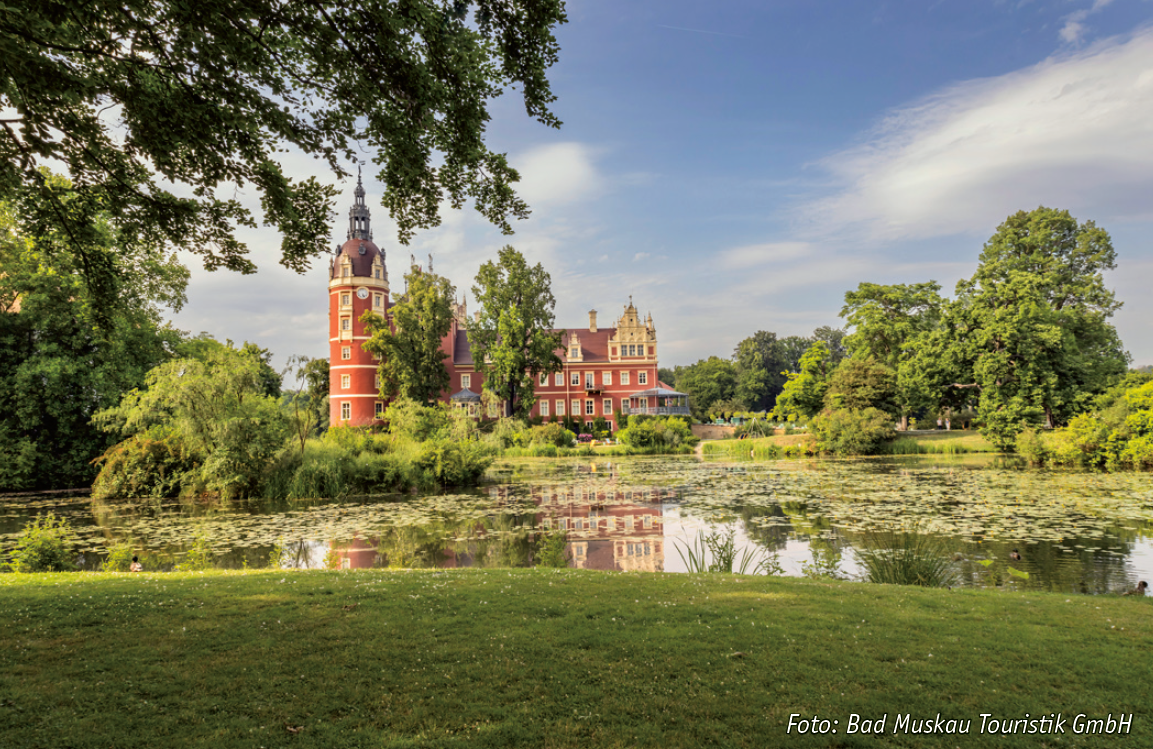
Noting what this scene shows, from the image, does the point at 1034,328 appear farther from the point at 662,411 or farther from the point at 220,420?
the point at 220,420

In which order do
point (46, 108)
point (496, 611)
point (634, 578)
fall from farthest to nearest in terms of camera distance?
1. point (634, 578)
2. point (46, 108)
3. point (496, 611)

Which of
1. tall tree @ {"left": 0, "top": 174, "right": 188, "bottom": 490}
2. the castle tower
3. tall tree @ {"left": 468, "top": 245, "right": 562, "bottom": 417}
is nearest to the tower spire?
the castle tower

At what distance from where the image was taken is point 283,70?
5422mm

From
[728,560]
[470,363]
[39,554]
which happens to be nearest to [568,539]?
[728,560]

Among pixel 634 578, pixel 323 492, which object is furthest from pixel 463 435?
pixel 634 578

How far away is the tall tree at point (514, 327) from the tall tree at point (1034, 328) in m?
23.7

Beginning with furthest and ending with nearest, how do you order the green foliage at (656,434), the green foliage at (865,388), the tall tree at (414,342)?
the tall tree at (414,342)
the green foliage at (656,434)
the green foliage at (865,388)

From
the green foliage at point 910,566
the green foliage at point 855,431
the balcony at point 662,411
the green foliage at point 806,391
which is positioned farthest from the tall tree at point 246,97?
the balcony at point 662,411

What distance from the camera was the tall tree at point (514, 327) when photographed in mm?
40134

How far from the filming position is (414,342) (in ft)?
133

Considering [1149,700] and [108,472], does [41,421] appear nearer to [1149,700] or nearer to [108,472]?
[108,472]

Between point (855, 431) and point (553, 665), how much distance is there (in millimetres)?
26383

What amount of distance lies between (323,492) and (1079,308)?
117 feet

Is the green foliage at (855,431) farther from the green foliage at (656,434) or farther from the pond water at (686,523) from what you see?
the green foliage at (656,434)
